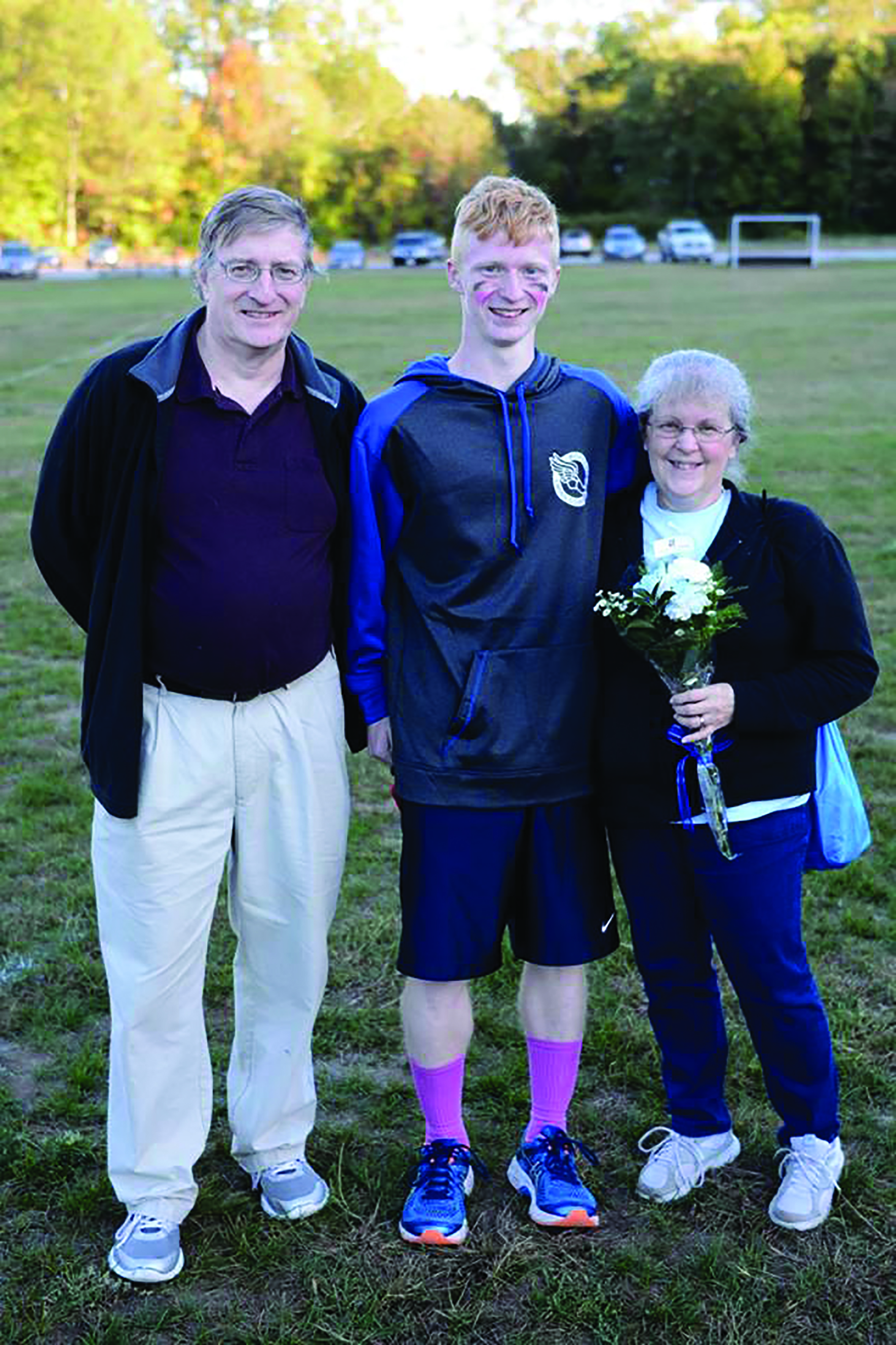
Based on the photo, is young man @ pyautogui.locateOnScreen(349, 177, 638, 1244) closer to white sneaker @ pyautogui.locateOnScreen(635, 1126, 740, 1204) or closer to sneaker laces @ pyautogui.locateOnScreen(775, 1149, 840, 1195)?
white sneaker @ pyautogui.locateOnScreen(635, 1126, 740, 1204)

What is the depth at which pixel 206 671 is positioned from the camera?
2.93 m

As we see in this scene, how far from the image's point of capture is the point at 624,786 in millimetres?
3082

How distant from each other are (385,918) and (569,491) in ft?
6.89

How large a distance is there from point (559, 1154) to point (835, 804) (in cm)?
100

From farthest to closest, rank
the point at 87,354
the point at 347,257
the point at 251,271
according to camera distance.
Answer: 1. the point at 347,257
2. the point at 87,354
3. the point at 251,271

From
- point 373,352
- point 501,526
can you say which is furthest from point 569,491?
point 373,352

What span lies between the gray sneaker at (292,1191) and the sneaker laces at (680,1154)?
766 millimetres

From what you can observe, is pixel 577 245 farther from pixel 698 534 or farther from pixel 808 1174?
pixel 808 1174

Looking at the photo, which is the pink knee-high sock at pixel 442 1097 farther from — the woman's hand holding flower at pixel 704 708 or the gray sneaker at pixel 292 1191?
the woman's hand holding flower at pixel 704 708

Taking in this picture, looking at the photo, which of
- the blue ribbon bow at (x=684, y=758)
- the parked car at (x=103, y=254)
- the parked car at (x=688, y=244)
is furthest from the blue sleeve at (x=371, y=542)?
the parked car at (x=103, y=254)

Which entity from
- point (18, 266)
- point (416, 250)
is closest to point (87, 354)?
point (18, 266)

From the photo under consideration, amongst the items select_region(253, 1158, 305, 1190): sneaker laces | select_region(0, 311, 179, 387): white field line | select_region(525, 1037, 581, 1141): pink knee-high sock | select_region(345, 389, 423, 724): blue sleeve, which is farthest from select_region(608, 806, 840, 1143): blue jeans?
select_region(0, 311, 179, 387): white field line

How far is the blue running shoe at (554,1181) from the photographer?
3160 mm

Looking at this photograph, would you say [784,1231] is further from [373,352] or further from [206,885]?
[373,352]
